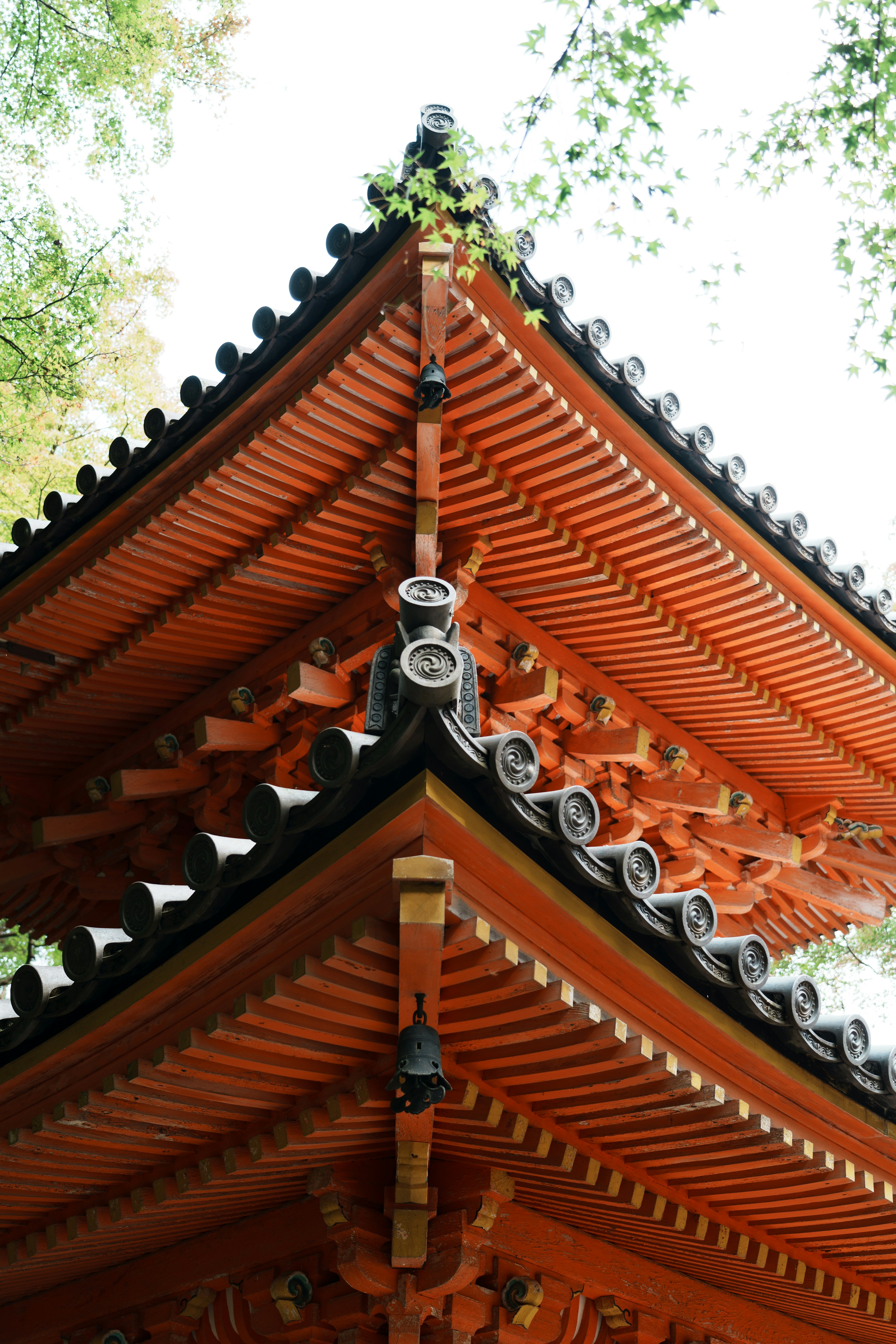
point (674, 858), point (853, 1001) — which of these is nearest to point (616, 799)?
point (674, 858)

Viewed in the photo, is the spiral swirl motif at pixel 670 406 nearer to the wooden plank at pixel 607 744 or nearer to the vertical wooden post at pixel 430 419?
the vertical wooden post at pixel 430 419

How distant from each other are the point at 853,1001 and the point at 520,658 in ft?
54.6

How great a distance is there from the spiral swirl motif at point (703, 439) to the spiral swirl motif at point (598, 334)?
0.72 metres

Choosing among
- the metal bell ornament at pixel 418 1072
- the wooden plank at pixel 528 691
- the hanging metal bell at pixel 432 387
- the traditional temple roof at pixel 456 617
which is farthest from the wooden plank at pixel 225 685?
the metal bell ornament at pixel 418 1072

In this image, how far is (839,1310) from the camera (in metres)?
4.88

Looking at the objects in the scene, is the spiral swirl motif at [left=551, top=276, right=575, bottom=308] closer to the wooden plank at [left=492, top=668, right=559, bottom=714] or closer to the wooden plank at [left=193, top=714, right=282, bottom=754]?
the wooden plank at [left=492, top=668, right=559, bottom=714]

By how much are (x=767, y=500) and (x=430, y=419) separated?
2.27 meters

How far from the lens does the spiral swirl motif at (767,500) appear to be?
640 cm

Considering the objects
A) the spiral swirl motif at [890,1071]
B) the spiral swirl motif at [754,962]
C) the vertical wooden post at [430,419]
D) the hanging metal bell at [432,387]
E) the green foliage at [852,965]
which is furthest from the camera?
the green foliage at [852,965]

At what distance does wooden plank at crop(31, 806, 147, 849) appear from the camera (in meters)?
7.09

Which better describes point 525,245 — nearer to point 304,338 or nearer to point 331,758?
point 304,338

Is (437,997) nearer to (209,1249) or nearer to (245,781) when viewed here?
(209,1249)

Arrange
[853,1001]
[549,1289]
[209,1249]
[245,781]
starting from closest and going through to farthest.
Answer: [549,1289], [209,1249], [245,781], [853,1001]

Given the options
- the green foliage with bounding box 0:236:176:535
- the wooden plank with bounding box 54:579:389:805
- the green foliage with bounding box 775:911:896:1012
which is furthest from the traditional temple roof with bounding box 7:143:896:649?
the green foliage with bounding box 775:911:896:1012
